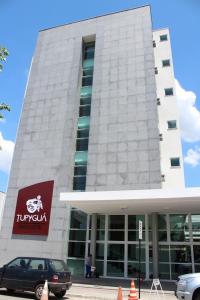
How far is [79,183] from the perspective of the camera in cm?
2723

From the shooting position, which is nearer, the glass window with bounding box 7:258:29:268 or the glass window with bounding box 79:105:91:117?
the glass window with bounding box 7:258:29:268

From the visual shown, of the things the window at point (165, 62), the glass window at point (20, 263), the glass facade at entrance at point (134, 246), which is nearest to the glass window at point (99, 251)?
the glass facade at entrance at point (134, 246)

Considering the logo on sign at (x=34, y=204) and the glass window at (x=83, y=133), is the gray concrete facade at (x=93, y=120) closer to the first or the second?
the glass window at (x=83, y=133)

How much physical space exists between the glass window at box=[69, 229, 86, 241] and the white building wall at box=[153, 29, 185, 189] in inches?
301

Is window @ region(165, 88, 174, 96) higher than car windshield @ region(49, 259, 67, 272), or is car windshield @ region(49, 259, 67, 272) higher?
window @ region(165, 88, 174, 96)

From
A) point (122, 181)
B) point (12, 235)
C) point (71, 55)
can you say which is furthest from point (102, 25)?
point (12, 235)

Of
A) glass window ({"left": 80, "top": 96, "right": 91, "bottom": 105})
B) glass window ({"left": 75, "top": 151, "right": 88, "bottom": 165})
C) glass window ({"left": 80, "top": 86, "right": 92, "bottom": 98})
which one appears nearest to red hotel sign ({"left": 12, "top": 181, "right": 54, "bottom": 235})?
glass window ({"left": 75, "top": 151, "right": 88, "bottom": 165})

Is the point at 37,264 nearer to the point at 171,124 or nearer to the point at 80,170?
the point at 80,170

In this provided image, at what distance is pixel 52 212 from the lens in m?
25.8

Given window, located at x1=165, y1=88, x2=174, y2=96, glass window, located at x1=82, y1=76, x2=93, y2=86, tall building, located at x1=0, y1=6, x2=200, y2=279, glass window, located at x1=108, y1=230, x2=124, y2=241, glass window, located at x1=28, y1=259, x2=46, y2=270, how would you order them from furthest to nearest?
glass window, located at x1=82, y1=76, x2=93, y2=86, window, located at x1=165, y1=88, x2=174, y2=96, glass window, located at x1=108, y1=230, x2=124, y2=241, tall building, located at x1=0, y1=6, x2=200, y2=279, glass window, located at x1=28, y1=259, x2=46, y2=270

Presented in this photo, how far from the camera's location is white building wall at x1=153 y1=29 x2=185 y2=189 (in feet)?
85.6

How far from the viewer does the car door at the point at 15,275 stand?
13.1m

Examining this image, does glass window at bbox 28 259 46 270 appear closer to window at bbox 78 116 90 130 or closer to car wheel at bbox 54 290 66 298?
car wheel at bbox 54 290 66 298

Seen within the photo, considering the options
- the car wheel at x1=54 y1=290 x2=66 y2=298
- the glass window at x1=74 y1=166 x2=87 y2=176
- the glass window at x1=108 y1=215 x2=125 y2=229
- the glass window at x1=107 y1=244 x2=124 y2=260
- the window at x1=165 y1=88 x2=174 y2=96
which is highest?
the window at x1=165 y1=88 x2=174 y2=96
